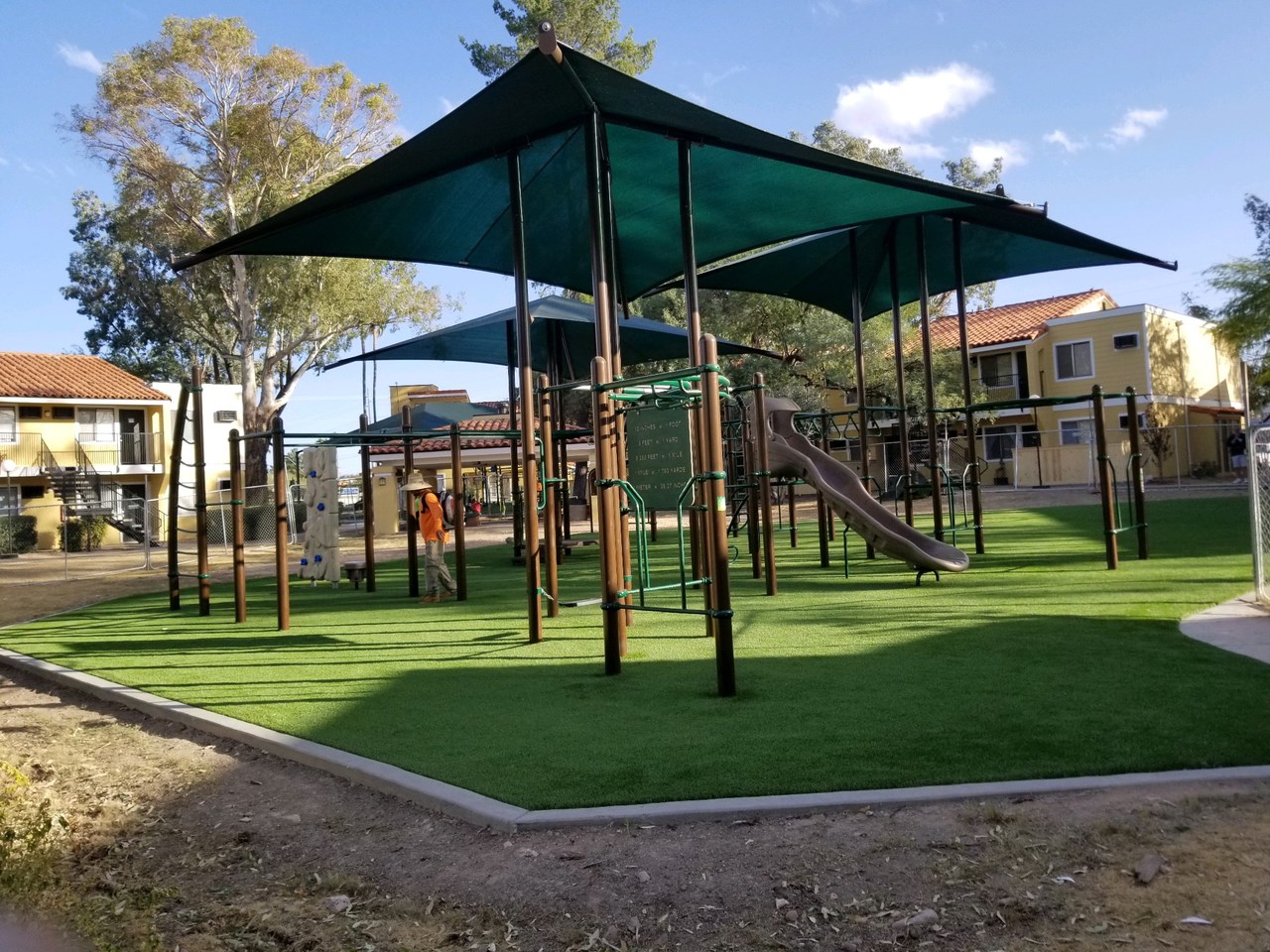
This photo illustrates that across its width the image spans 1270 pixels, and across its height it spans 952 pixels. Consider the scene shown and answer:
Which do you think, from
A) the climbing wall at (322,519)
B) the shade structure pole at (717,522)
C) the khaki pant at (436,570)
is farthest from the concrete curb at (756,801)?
the climbing wall at (322,519)

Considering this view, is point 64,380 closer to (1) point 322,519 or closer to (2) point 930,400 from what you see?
(1) point 322,519

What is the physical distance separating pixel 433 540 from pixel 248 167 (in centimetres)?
2408

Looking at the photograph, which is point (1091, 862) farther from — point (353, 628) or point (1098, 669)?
point (353, 628)


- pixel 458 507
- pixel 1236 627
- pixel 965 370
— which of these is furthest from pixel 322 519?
pixel 1236 627

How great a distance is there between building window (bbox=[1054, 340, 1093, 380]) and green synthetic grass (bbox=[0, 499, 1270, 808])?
91.7ft

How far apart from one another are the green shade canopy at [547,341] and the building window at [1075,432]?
21753 mm

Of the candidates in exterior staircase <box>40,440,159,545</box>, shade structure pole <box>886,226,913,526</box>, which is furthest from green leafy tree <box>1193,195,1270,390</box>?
exterior staircase <box>40,440,159,545</box>

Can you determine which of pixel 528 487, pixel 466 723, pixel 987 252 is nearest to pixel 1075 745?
pixel 466 723

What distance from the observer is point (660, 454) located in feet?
25.9

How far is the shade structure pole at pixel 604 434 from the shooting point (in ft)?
23.7

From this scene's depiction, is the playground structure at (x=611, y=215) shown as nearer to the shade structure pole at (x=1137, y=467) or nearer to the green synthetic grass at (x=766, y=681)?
the green synthetic grass at (x=766, y=681)

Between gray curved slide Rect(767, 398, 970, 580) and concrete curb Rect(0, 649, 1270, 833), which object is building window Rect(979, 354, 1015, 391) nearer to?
gray curved slide Rect(767, 398, 970, 580)

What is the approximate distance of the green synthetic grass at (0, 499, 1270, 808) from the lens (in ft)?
15.2

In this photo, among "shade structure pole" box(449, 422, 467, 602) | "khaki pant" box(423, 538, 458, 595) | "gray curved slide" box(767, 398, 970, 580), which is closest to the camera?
"shade structure pole" box(449, 422, 467, 602)
